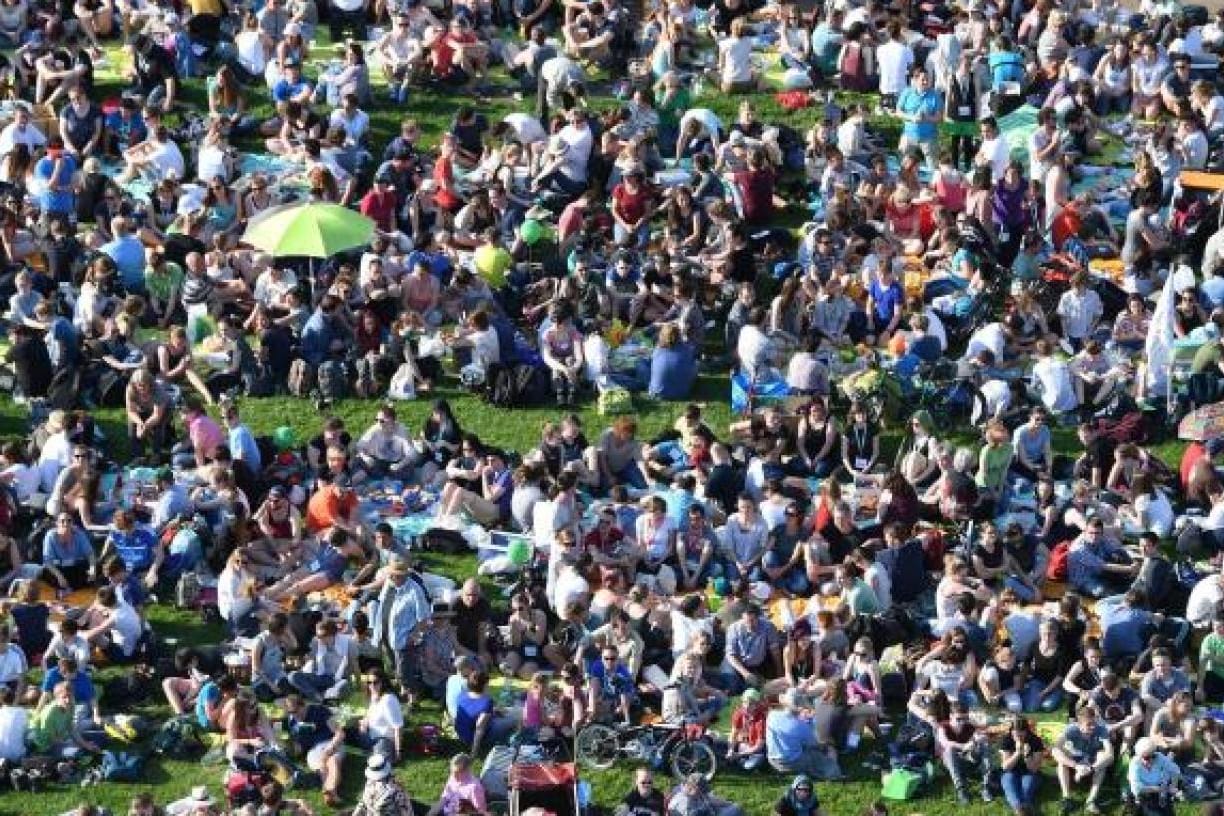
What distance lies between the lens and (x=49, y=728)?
94.8 feet

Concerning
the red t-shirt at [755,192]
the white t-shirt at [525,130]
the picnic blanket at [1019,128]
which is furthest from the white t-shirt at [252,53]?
the picnic blanket at [1019,128]

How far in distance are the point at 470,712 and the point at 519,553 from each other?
117 inches

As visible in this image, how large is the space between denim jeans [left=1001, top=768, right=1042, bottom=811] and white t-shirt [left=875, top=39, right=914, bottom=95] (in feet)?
42.1

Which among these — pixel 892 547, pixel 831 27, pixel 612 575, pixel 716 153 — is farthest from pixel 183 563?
pixel 831 27

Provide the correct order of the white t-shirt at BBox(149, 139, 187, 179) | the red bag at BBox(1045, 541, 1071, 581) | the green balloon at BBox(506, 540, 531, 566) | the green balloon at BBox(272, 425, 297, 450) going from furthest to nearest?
1. the white t-shirt at BBox(149, 139, 187, 179)
2. the green balloon at BBox(272, 425, 297, 450)
3. the green balloon at BBox(506, 540, 531, 566)
4. the red bag at BBox(1045, 541, 1071, 581)

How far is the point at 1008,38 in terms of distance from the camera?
131ft

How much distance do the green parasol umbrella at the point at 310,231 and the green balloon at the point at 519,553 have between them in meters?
4.16

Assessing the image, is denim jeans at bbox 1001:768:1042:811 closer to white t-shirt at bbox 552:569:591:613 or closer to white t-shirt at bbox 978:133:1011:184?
white t-shirt at bbox 552:569:591:613

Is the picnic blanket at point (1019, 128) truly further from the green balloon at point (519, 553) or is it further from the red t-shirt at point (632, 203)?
the green balloon at point (519, 553)

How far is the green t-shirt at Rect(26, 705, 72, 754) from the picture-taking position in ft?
94.8

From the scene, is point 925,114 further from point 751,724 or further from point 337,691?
point 337,691

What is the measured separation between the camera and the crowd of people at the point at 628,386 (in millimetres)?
29359

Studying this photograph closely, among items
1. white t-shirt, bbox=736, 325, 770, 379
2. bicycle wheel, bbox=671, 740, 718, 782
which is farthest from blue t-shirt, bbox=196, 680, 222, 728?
white t-shirt, bbox=736, 325, 770, 379

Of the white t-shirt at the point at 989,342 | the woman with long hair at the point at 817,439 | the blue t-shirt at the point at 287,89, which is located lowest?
the woman with long hair at the point at 817,439
